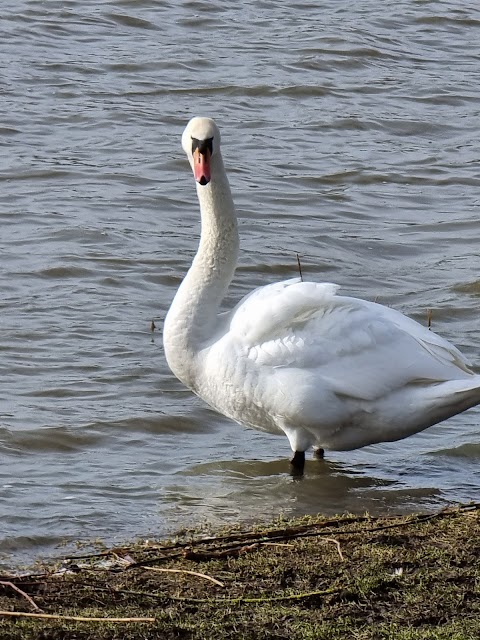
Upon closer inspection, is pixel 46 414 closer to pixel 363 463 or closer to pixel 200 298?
pixel 200 298

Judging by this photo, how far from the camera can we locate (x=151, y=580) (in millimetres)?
4215

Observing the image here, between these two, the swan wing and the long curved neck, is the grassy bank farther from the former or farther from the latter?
the long curved neck

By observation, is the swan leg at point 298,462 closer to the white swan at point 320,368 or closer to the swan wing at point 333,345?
the white swan at point 320,368

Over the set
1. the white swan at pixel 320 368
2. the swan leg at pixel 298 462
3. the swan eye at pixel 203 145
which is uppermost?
the swan eye at pixel 203 145

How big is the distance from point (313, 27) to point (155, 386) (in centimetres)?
923

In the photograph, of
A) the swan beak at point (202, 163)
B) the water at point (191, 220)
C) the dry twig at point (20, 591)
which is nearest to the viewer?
the dry twig at point (20, 591)

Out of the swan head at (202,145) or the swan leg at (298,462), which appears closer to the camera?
the swan leg at (298,462)

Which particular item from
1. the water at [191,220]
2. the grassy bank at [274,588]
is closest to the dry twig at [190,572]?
the grassy bank at [274,588]

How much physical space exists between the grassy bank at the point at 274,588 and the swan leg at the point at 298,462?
50.0 inches

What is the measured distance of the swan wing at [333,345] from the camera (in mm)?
5867

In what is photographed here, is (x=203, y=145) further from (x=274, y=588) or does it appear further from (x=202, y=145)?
(x=274, y=588)

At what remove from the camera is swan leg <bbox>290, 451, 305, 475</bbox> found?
243 inches

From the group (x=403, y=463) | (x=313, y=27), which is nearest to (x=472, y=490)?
(x=403, y=463)

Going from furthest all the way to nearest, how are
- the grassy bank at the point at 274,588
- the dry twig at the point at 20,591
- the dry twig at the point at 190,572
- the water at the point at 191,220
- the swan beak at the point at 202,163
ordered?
the swan beak at the point at 202,163 < the water at the point at 191,220 < the dry twig at the point at 190,572 < the dry twig at the point at 20,591 < the grassy bank at the point at 274,588
